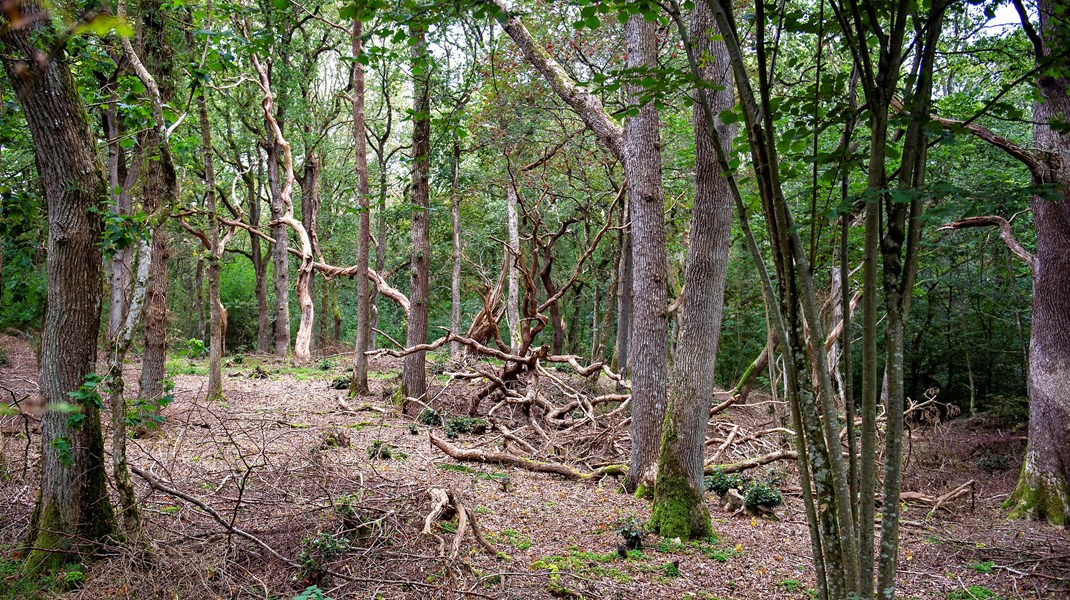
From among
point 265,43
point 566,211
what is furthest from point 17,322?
point 265,43

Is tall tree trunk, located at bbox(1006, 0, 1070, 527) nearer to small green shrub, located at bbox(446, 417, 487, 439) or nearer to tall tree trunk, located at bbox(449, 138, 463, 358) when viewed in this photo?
small green shrub, located at bbox(446, 417, 487, 439)

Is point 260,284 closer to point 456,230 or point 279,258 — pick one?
point 279,258

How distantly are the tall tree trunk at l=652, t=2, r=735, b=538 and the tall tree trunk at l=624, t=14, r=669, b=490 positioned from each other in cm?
65

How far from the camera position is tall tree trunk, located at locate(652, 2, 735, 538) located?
4973 mm

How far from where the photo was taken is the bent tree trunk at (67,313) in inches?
134

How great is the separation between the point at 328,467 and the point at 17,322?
634 inches

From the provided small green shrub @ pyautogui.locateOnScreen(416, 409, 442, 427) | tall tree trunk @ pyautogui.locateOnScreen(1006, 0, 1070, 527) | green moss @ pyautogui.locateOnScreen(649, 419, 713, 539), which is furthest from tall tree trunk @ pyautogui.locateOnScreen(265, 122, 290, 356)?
tall tree trunk @ pyautogui.locateOnScreen(1006, 0, 1070, 527)

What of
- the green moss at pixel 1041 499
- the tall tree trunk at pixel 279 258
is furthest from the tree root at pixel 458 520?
the tall tree trunk at pixel 279 258

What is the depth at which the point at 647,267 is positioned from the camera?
589 cm

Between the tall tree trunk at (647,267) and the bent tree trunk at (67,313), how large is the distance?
426 centimetres

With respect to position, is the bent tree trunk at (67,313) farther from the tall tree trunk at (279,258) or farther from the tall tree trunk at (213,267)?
the tall tree trunk at (279,258)

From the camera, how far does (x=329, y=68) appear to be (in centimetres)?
2155

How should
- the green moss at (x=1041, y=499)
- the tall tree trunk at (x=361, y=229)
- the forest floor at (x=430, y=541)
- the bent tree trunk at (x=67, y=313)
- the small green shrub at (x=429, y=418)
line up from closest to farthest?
1. the bent tree trunk at (x=67, y=313)
2. the forest floor at (x=430, y=541)
3. the green moss at (x=1041, y=499)
4. the small green shrub at (x=429, y=418)
5. the tall tree trunk at (x=361, y=229)

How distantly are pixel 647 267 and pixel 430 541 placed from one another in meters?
3.15
